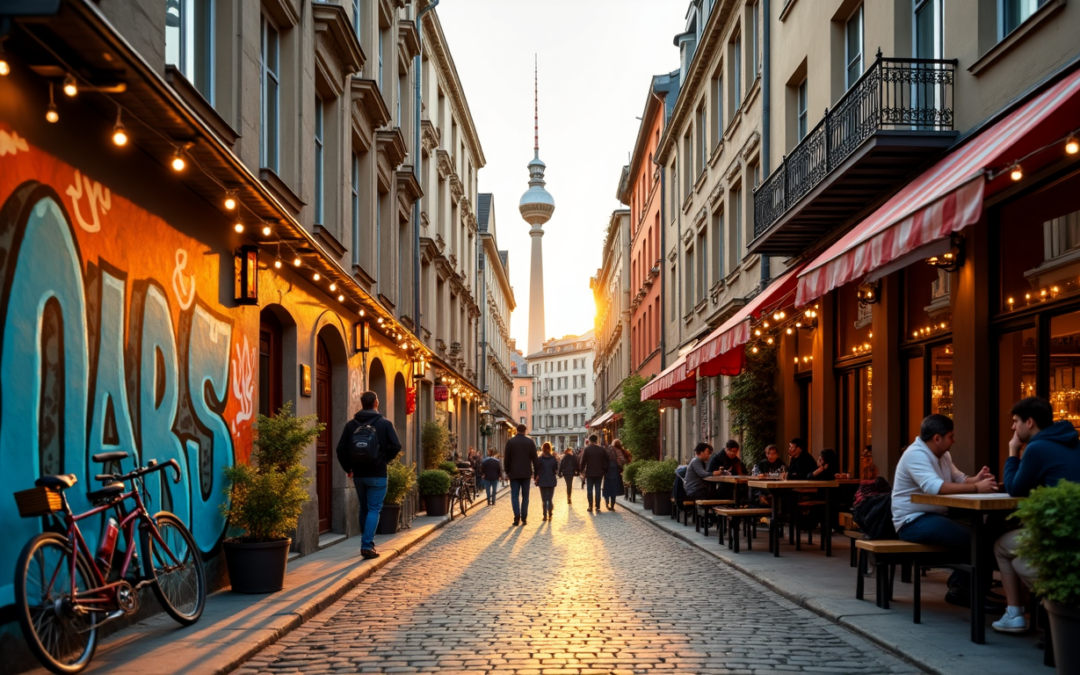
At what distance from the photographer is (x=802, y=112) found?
1805 centimetres

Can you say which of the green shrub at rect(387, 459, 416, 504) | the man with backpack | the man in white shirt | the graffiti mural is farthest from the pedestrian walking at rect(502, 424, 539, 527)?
the man in white shirt

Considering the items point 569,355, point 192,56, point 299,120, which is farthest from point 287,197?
point 569,355

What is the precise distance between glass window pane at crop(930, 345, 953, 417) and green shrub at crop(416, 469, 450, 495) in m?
11.0

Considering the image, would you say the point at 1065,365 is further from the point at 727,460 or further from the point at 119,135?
the point at 727,460

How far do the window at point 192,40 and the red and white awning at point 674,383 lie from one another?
8682mm

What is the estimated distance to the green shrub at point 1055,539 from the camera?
538 cm

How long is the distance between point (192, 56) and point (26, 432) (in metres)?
4.94

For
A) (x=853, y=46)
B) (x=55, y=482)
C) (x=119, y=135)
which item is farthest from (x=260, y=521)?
(x=853, y=46)

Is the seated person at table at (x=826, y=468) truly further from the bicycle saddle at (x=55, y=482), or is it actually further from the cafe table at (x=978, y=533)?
the bicycle saddle at (x=55, y=482)

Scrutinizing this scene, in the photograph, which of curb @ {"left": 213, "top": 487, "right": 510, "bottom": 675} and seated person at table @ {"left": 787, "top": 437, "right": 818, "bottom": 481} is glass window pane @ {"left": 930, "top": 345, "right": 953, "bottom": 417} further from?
curb @ {"left": 213, "top": 487, "right": 510, "bottom": 675}

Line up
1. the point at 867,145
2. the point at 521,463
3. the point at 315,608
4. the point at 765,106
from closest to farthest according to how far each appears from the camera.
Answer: the point at 315,608 < the point at 867,145 < the point at 765,106 < the point at 521,463

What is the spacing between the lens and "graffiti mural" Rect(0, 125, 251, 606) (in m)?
6.09

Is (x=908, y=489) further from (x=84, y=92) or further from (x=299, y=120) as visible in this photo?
(x=299, y=120)

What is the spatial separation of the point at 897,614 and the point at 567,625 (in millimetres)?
2505
